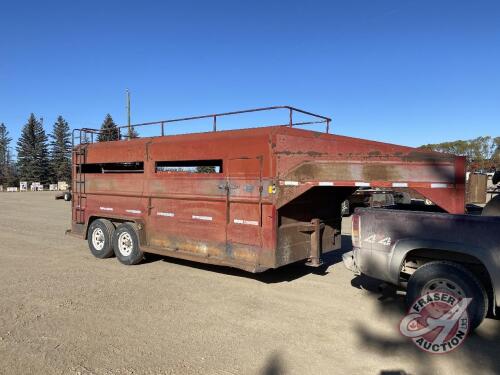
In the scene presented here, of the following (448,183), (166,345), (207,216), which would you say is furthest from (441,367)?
(207,216)

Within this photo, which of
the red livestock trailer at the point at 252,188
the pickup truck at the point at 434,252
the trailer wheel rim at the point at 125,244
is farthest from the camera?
the trailer wheel rim at the point at 125,244

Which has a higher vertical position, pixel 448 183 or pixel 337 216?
pixel 448 183

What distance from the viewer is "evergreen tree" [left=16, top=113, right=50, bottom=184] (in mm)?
76812

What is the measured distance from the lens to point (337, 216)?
7.98m

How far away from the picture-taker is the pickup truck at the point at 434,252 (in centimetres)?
464

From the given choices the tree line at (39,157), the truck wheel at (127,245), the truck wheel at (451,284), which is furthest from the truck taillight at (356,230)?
the tree line at (39,157)

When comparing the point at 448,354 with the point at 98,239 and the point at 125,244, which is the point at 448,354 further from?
the point at 98,239

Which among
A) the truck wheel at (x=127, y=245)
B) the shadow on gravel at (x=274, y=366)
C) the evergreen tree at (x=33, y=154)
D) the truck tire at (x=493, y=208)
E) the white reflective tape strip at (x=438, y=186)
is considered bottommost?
the shadow on gravel at (x=274, y=366)

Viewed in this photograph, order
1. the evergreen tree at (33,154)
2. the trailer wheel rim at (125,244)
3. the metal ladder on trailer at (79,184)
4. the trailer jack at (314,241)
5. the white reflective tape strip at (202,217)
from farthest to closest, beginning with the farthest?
the evergreen tree at (33,154)
the metal ladder on trailer at (79,184)
the trailer wheel rim at (125,244)
the white reflective tape strip at (202,217)
the trailer jack at (314,241)

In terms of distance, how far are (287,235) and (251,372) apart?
3.06 metres

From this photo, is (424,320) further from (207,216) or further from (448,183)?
(207,216)

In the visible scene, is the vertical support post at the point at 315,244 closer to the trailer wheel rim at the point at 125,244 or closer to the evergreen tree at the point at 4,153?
the trailer wheel rim at the point at 125,244

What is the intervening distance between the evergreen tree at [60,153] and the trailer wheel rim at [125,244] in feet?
238

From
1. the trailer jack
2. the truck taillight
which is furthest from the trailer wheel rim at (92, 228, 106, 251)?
the truck taillight
